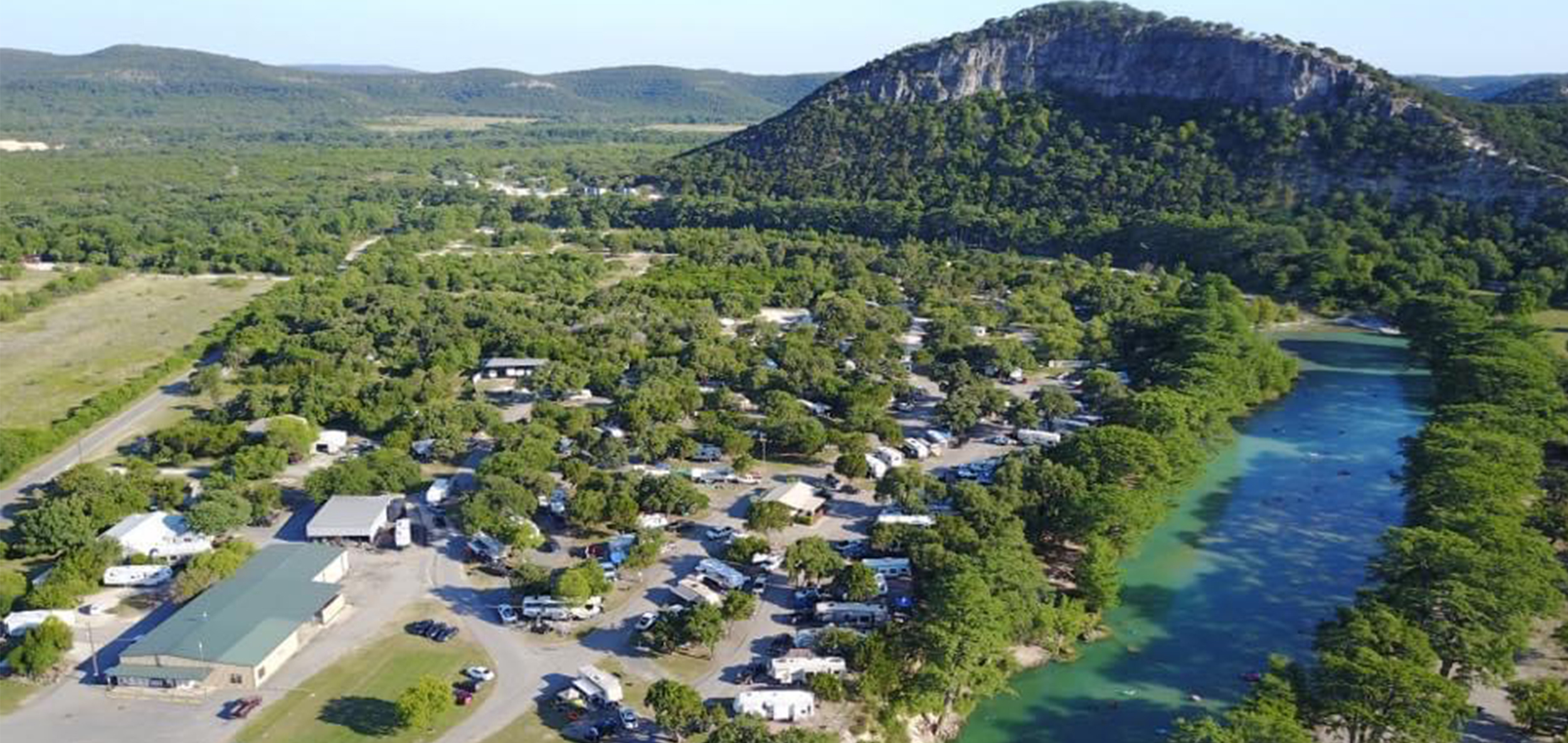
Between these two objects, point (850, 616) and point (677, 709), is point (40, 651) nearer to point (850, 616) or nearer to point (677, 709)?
point (677, 709)

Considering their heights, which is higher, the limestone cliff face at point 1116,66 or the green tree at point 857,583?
the limestone cliff face at point 1116,66

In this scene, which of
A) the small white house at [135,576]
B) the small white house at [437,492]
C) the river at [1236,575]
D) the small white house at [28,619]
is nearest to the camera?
the river at [1236,575]

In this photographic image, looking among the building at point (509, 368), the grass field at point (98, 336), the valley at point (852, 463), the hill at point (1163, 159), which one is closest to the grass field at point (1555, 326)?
the valley at point (852, 463)

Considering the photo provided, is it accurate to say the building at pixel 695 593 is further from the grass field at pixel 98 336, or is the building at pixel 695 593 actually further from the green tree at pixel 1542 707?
the grass field at pixel 98 336

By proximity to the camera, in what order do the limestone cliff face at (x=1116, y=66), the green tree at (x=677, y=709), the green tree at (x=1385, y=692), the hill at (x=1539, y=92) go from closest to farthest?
the green tree at (x=1385, y=692) → the green tree at (x=677, y=709) → the limestone cliff face at (x=1116, y=66) → the hill at (x=1539, y=92)

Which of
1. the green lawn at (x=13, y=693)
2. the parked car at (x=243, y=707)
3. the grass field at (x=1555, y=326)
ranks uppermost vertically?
the grass field at (x=1555, y=326)

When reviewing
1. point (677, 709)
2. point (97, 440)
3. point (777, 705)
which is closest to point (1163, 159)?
point (777, 705)
